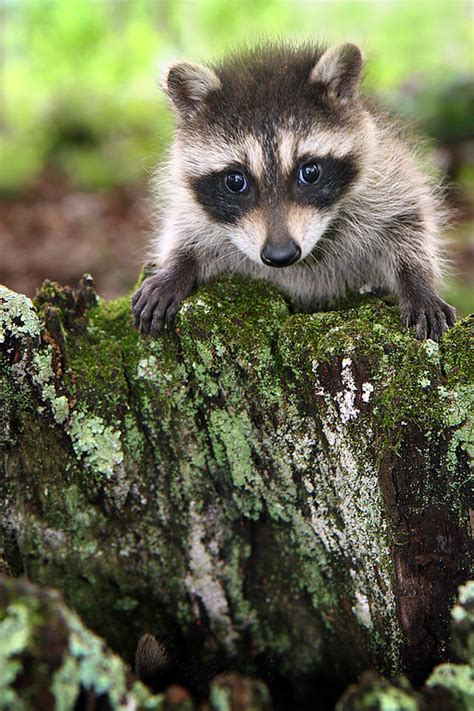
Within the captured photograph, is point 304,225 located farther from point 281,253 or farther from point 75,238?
point 75,238

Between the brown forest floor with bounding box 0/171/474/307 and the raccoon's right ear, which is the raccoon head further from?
the brown forest floor with bounding box 0/171/474/307

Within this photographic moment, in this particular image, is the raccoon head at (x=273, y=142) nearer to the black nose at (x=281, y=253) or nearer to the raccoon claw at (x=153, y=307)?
the black nose at (x=281, y=253)

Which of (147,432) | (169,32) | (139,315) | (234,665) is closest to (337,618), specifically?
(234,665)

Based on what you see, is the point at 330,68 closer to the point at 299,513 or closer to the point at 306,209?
the point at 306,209

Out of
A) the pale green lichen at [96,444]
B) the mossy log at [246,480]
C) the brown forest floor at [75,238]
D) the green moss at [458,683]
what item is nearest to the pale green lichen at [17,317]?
the mossy log at [246,480]

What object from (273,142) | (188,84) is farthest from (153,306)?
(188,84)

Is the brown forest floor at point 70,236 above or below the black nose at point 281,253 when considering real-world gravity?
above
